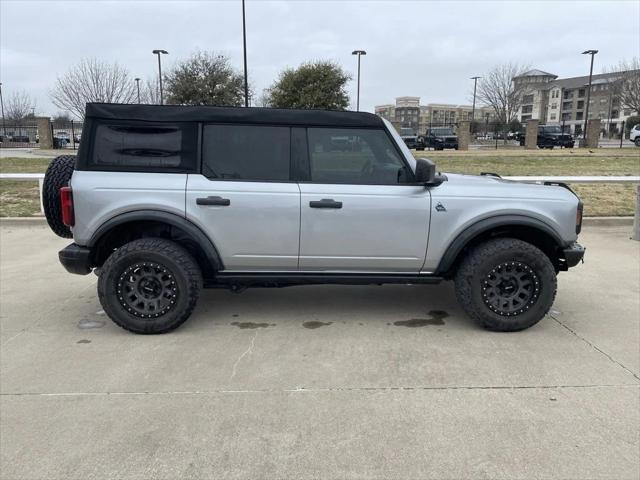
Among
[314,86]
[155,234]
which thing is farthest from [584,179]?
[314,86]

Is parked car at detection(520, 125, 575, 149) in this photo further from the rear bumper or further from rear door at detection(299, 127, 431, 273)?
the rear bumper

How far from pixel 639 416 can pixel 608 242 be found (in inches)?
208

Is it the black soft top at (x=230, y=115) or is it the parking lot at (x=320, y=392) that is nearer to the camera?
the parking lot at (x=320, y=392)

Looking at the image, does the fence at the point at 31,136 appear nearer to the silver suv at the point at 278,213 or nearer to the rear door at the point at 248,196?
the silver suv at the point at 278,213

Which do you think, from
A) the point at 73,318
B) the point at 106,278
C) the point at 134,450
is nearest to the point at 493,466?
the point at 134,450

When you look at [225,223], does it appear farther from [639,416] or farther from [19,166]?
[19,166]

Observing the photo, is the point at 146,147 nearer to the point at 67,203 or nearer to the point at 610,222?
the point at 67,203

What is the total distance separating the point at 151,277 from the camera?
13.5ft

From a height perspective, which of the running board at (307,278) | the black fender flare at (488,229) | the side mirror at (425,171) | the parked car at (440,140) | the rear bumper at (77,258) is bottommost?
the running board at (307,278)

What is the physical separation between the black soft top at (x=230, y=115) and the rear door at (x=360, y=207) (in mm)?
83

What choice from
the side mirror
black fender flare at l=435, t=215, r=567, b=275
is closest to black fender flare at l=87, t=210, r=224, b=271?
the side mirror

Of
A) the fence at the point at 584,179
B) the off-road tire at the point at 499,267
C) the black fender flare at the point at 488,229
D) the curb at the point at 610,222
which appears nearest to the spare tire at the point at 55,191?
the black fender flare at the point at 488,229

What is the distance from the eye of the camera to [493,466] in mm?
2543

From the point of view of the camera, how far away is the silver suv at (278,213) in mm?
4039
